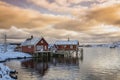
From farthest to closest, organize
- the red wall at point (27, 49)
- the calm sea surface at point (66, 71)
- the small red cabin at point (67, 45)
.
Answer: the small red cabin at point (67, 45), the red wall at point (27, 49), the calm sea surface at point (66, 71)

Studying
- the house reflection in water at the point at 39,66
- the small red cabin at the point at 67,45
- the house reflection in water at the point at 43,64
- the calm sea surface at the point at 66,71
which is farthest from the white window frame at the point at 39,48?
the house reflection in water at the point at 39,66

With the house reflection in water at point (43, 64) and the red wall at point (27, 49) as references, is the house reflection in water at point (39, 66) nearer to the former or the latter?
the house reflection in water at point (43, 64)

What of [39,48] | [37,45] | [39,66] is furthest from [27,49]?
[39,66]

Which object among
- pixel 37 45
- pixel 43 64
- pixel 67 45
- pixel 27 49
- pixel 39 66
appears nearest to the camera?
pixel 39 66

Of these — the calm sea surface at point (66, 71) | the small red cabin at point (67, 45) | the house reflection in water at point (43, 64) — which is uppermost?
the small red cabin at point (67, 45)

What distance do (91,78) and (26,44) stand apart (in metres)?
54.5

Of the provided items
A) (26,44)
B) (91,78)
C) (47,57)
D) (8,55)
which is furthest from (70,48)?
(91,78)

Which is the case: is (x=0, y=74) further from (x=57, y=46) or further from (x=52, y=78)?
(x=57, y=46)

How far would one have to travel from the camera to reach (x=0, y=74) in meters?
28.8

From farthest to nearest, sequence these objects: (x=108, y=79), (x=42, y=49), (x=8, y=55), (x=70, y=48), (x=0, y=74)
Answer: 1. (x=70, y=48)
2. (x=42, y=49)
3. (x=8, y=55)
4. (x=108, y=79)
5. (x=0, y=74)

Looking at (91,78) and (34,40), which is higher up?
(34,40)

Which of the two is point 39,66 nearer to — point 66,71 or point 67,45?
point 66,71

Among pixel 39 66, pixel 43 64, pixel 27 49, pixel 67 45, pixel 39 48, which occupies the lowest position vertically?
pixel 39 66

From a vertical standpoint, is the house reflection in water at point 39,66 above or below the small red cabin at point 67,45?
below
